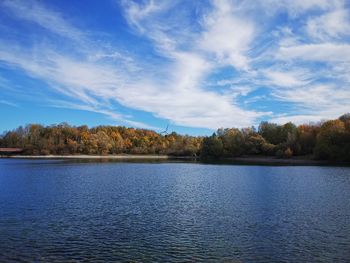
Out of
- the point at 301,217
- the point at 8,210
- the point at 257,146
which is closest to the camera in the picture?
the point at 301,217

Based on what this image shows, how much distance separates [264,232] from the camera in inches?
922

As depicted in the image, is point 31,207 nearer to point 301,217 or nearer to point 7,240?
point 7,240

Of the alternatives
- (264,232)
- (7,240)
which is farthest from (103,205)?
(264,232)

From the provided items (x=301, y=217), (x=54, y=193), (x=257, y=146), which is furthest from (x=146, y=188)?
(x=257, y=146)

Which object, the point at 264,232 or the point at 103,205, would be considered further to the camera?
the point at 103,205

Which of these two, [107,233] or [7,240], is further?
[107,233]

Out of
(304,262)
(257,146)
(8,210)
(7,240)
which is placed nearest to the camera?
(304,262)

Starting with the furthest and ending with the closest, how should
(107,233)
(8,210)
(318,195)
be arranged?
(318,195) < (8,210) < (107,233)

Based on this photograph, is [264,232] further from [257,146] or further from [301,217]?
[257,146]

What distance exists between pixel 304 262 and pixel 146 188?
30638 millimetres

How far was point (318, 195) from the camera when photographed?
40.2m

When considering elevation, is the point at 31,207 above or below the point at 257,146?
below

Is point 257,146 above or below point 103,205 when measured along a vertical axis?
above

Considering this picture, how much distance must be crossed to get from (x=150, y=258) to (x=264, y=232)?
28.3 feet
